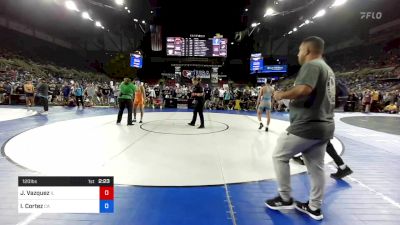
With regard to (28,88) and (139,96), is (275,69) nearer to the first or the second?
(139,96)

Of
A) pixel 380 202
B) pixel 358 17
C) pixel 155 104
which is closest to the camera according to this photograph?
pixel 380 202

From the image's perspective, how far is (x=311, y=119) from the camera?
268cm

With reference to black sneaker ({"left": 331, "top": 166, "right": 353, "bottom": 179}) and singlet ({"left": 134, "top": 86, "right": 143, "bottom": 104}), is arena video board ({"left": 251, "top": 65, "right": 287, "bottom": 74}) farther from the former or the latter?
black sneaker ({"left": 331, "top": 166, "right": 353, "bottom": 179})

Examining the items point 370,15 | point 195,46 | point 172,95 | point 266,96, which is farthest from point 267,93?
point 195,46

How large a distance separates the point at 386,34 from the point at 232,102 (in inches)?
916

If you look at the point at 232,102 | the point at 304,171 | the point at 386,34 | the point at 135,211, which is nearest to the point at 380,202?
the point at 304,171

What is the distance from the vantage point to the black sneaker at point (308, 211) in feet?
9.33

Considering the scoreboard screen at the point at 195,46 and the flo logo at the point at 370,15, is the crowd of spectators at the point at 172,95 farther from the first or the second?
the flo logo at the point at 370,15

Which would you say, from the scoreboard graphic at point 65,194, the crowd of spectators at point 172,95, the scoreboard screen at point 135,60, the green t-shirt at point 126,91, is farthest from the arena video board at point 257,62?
the scoreboard graphic at point 65,194

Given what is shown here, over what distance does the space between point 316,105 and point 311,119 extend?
0.47 feet

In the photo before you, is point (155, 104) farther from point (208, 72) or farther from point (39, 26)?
point (39, 26)

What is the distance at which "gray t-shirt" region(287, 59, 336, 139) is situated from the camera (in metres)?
2.62

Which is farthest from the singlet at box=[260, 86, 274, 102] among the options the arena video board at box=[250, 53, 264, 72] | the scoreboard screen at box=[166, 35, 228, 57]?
the arena video board at box=[250, 53, 264, 72]

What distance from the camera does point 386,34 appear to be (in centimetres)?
3003
